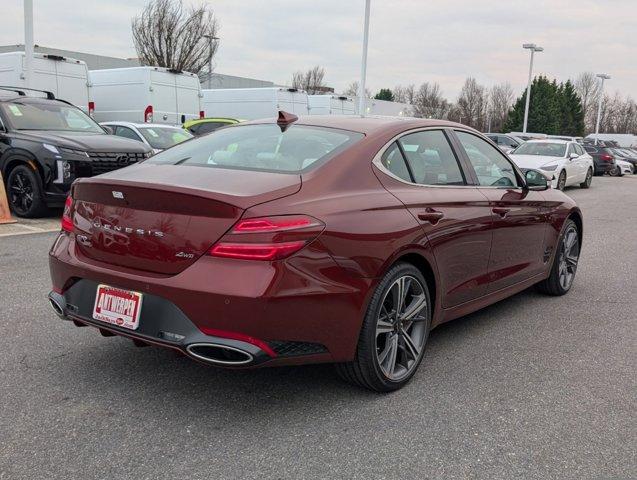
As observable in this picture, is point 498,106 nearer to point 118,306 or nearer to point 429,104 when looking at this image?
point 429,104

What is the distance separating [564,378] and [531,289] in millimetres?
2243

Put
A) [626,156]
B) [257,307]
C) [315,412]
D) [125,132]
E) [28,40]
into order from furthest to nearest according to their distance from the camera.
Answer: [626,156] → [28,40] → [125,132] → [315,412] → [257,307]

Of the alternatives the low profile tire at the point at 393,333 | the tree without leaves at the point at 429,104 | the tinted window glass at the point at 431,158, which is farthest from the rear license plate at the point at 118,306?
the tree without leaves at the point at 429,104

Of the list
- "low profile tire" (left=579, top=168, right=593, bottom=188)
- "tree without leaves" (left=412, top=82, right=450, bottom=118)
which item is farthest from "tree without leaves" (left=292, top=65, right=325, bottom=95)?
"low profile tire" (left=579, top=168, right=593, bottom=188)

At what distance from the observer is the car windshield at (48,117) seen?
9586mm

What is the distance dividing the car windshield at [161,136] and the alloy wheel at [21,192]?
11.7 feet

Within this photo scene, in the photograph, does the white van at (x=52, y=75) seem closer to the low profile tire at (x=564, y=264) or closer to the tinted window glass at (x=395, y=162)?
the low profile tire at (x=564, y=264)

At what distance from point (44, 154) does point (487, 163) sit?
21.4 ft

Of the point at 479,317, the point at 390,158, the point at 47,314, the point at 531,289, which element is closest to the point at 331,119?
the point at 390,158

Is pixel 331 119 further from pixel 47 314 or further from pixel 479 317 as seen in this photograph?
pixel 47 314

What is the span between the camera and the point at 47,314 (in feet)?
15.1

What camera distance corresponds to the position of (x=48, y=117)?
32.8ft

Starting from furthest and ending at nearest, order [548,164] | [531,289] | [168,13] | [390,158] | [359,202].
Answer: [168,13] < [548,164] < [531,289] < [390,158] < [359,202]

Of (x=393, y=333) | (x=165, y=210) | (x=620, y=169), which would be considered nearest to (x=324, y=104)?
(x=620, y=169)
